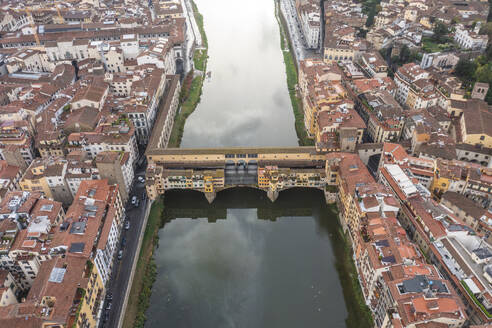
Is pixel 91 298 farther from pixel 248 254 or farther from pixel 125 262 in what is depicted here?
pixel 248 254

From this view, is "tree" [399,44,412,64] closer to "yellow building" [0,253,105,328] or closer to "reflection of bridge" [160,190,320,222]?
"reflection of bridge" [160,190,320,222]

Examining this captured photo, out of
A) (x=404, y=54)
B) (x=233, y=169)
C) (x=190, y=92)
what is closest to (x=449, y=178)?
(x=233, y=169)

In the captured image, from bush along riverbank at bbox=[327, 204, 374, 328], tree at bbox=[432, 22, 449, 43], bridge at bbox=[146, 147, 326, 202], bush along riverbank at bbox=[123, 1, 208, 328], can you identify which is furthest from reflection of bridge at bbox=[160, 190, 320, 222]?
tree at bbox=[432, 22, 449, 43]

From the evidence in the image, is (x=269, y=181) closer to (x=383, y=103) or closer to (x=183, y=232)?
(x=183, y=232)

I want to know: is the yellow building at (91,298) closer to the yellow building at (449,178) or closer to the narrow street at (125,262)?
the narrow street at (125,262)

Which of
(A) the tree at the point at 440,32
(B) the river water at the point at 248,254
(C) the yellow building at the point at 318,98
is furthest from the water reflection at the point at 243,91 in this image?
(A) the tree at the point at 440,32
